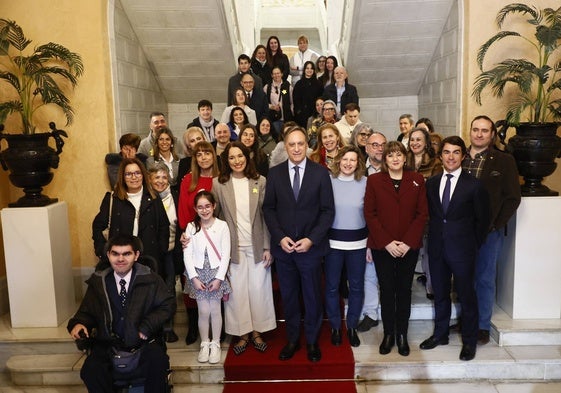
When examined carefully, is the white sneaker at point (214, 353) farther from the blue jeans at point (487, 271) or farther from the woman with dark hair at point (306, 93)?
the woman with dark hair at point (306, 93)

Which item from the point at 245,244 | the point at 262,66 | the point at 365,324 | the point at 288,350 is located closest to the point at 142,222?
the point at 245,244

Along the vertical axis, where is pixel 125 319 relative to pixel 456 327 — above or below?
above

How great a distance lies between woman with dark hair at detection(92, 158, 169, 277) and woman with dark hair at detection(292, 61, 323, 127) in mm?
3167

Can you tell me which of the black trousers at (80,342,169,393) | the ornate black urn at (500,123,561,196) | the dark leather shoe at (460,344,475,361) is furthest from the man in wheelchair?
the ornate black urn at (500,123,561,196)

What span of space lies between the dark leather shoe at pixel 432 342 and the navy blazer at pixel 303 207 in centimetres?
112

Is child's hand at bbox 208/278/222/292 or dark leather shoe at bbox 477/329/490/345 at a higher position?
child's hand at bbox 208/278/222/292

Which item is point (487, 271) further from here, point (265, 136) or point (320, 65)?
point (320, 65)

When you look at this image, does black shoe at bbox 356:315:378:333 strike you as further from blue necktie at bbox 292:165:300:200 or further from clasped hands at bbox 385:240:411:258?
blue necktie at bbox 292:165:300:200

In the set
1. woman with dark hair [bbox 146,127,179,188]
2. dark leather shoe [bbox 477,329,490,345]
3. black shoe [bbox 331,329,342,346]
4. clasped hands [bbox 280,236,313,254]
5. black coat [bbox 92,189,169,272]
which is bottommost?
dark leather shoe [bbox 477,329,490,345]

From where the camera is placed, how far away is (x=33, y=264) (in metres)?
4.38

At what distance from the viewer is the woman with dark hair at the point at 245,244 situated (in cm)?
371

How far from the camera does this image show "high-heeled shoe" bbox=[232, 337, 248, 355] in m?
3.87

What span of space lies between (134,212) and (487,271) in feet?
8.85

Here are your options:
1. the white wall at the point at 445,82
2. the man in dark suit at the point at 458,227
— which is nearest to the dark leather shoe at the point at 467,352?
the man in dark suit at the point at 458,227
